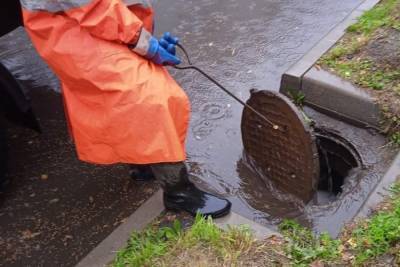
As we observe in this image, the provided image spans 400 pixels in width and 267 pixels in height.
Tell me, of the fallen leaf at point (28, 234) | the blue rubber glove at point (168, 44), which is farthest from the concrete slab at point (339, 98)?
the fallen leaf at point (28, 234)

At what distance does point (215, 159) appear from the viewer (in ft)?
13.1

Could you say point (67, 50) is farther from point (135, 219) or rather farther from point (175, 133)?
point (135, 219)

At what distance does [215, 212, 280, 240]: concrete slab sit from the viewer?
3.02 meters

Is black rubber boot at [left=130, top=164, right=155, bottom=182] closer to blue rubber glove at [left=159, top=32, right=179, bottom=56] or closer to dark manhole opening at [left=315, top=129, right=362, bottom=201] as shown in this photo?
blue rubber glove at [left=159, top=32, right=179, bottom=56]

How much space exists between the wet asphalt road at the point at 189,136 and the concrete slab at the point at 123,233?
148 millimetres

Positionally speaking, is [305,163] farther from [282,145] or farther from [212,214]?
[212,214]

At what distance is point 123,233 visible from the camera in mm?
3273

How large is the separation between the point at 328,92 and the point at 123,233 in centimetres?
200

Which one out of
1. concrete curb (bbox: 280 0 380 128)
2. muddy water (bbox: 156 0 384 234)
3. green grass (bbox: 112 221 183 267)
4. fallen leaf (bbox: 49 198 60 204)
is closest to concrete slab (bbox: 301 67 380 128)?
concrete curb (bbox: 280 0 380 128)

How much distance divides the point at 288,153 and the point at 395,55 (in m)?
1.47

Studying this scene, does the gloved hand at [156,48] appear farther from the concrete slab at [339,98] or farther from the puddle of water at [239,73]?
the concrete slab at [339,98]

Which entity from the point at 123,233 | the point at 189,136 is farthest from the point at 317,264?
A: the point at 189,136

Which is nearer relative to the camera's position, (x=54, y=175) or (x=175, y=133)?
(x=175, y=133)

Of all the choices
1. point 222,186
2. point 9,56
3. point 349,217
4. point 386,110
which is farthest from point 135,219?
point 9,56
